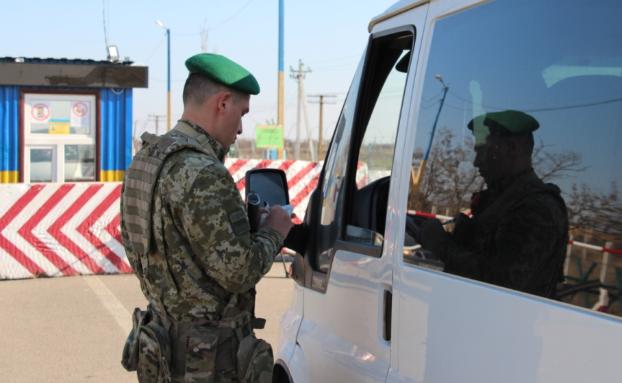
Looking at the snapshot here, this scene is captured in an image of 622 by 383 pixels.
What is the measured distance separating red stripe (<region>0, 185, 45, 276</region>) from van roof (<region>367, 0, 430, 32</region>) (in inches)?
315

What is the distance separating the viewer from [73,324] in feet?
25.2

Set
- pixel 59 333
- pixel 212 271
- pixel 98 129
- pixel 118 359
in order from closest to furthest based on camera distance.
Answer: pixel 212 271, pixel 118 359, pixel 59 333, pixel 98 129

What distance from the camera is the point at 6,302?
8.62 meters

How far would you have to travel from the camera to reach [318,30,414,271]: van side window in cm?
288

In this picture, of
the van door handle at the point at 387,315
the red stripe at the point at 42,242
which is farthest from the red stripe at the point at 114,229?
the van door handle at the point at 387,315

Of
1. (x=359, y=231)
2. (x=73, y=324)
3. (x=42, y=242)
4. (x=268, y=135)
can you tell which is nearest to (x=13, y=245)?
(x=42, y=242)

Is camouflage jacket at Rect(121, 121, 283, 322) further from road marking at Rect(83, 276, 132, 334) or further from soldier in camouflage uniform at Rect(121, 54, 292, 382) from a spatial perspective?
road marking at Rect(83, 276, 132, 334)

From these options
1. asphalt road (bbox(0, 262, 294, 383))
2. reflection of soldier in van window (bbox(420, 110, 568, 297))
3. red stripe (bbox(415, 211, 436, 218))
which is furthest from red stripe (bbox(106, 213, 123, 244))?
reflection of soldier in van window (bbox(420, 110, 568, 297))

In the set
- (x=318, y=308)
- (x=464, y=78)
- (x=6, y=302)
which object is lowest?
(x=6, y=302)

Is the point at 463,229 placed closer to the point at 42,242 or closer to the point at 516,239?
the point at 516,239

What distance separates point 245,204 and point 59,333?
4884mm

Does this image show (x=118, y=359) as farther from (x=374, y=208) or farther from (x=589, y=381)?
(x=589, y=381)

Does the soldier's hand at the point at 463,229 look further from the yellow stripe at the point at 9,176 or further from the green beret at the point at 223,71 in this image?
the yellow stripe at the point at 9,176

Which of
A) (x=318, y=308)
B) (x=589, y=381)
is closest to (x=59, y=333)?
(x=318, y=308)
